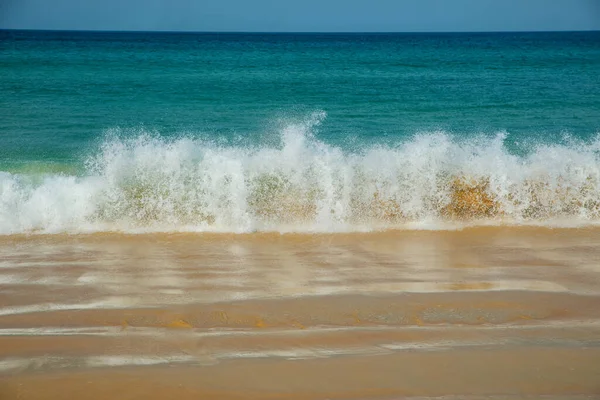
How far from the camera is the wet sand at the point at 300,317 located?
366 cm

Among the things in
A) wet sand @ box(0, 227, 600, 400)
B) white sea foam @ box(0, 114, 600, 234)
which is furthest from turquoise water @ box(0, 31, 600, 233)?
wet sand @ box(0, 227, 600, 400)

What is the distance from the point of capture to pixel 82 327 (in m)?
4.40

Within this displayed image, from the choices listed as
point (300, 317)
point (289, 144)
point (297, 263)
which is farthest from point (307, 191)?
point (300, 317)

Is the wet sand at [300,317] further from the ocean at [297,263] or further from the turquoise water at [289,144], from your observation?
the turquoise water at [289,144]

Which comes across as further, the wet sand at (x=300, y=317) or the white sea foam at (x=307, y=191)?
the white sea foam at (x=307, y=191)

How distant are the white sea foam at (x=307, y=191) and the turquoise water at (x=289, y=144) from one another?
0.02m

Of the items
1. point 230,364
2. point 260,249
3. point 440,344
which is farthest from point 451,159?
point 230,364

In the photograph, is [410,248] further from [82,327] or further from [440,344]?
[82,327]

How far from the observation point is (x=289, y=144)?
28.5ft

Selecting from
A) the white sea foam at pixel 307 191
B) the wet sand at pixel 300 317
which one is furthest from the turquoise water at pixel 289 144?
the wet sand at pixel 300 317

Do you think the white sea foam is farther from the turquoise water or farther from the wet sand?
the wet sand

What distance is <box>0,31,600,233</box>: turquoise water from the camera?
297 inches

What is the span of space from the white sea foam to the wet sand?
0.64m

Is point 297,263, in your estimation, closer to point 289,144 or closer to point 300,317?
point 300,317
